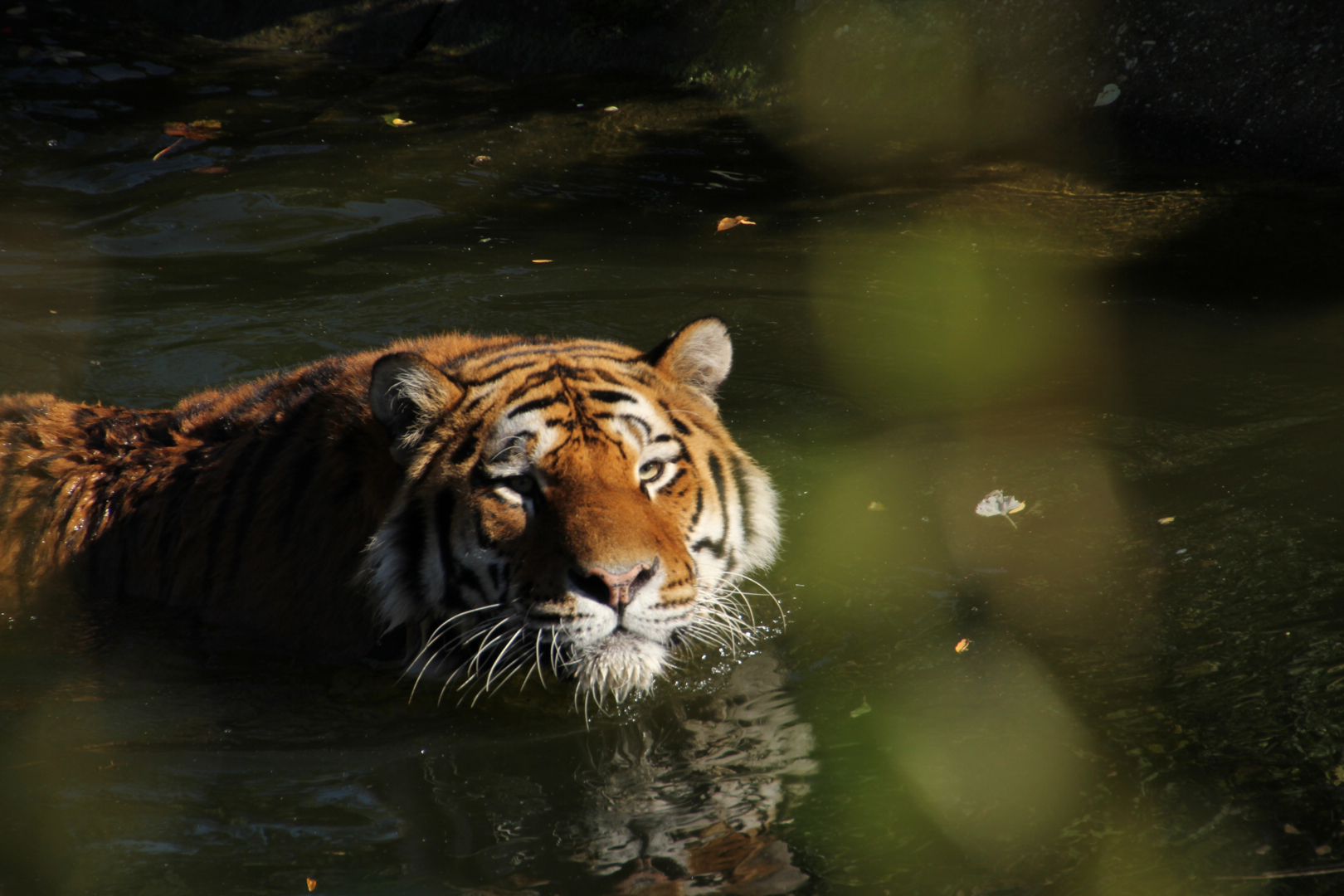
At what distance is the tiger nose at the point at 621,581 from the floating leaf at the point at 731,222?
4406mm

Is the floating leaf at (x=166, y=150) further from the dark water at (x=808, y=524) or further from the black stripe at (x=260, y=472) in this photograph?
the black stripe at (x=260, y=472)

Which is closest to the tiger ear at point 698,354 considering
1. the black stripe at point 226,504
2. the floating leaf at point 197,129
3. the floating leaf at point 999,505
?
the black stripe at point 226,504

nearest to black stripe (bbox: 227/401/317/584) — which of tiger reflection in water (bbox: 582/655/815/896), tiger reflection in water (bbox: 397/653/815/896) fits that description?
tiger reflection in water (bbox: 397/653/815/896)

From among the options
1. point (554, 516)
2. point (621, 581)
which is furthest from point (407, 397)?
point (621, 581)

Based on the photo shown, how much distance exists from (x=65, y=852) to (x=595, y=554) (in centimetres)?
136

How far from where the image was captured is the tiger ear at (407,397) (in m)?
2.66

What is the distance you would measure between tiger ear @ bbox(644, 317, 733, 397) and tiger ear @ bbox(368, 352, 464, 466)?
592mm

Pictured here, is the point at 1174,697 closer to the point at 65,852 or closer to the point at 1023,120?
the point at 65,852

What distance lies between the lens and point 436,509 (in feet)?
9.17

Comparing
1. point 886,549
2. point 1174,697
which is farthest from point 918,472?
point 1174,697

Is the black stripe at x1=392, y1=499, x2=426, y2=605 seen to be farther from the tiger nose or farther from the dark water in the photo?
the tiger nose

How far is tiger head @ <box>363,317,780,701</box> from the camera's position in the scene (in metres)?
2.58

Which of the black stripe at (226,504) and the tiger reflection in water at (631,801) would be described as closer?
the tiger reflection in water at (631,801)

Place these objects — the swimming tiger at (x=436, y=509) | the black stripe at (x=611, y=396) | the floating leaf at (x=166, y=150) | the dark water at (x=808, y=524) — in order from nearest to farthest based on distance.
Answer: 1. the dark water at (x=808, y=524)
2. the swimming tiger at (x=436, y=509)
3. the black stripe at (x=611, y=396)
4. the floating leaf at (x=166, y=150)
